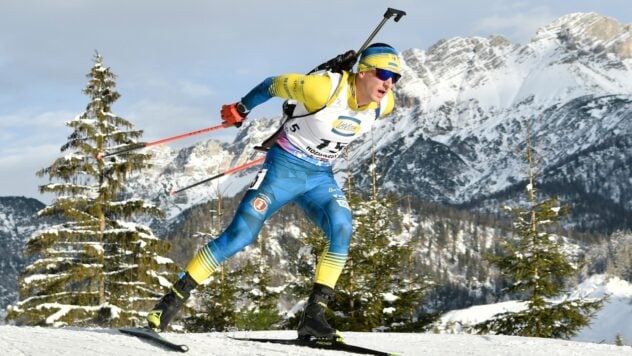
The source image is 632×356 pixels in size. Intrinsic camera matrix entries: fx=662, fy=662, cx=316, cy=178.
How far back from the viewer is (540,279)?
1902 cm

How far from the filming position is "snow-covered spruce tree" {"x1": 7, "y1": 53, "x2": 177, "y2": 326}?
58.2 ft

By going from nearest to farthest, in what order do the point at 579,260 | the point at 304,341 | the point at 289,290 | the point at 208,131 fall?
the point at 304,341 → the point at 208,131 → the point at 579,260 → the point at 289,290

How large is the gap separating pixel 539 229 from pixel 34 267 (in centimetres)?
1463

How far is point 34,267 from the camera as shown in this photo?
1827 cm

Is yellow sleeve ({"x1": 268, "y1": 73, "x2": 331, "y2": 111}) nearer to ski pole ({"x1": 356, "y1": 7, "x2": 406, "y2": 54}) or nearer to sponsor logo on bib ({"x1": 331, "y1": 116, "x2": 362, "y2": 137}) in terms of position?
sponsor logo on bib ({"x1": 331, "y1": 116, "x2": 362, "y2": 137})

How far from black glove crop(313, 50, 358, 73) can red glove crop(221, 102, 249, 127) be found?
767 mm

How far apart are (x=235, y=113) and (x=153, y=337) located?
6.28 feet

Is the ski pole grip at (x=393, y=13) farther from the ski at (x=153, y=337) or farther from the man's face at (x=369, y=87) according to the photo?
the ski at (x=153, y=337)

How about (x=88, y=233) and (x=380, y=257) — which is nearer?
(x=88, y=233)

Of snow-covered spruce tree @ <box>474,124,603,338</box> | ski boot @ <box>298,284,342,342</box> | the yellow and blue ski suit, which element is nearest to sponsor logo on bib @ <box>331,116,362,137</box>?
the yellow and blue ski suit

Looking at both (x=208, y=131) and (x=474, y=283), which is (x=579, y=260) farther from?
(x=474, y=283)

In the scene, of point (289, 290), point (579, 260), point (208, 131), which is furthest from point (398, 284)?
point (208, 131)

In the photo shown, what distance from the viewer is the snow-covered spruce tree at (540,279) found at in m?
18.7

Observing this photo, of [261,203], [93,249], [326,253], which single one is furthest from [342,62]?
[93,249]
